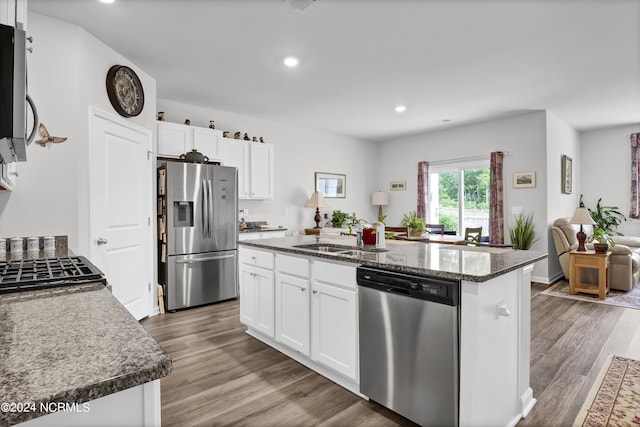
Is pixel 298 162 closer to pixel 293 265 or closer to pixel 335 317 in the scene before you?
pixel 293 265

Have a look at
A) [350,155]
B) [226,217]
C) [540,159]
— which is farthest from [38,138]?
[540,159]

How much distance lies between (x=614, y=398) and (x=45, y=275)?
3.22m

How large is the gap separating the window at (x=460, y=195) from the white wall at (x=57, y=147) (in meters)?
5.88

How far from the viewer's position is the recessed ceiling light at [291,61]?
3434 millimetres

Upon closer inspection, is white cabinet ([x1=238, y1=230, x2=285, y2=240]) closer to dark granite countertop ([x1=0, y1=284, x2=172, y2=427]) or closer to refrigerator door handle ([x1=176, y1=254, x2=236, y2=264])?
refrigerator door handle ([x1=176, y1=254, x2=236, y2=264])

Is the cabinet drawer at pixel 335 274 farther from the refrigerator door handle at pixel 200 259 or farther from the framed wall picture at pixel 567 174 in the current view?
the framed wall picture at pixel 567 174

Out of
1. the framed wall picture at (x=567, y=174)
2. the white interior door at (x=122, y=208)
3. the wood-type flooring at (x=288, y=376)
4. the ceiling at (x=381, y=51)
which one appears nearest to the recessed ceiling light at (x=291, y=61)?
the ceiling at (x=381, y=51)

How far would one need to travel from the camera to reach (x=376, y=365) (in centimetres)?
202

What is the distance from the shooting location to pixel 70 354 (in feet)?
2.32

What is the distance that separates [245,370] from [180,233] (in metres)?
2.04

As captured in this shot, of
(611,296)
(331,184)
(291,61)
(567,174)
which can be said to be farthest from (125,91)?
(567,174)

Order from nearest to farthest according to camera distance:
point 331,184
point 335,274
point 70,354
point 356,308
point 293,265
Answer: point 70,354
point 356,308
point 335,274
point 293,265
point 331,184

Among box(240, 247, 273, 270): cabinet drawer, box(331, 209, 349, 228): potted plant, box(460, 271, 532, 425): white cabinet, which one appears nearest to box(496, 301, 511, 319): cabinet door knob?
box(460, 271, 532, 425): white cabinet

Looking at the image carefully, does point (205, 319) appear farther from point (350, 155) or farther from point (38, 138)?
point (350, 155)
